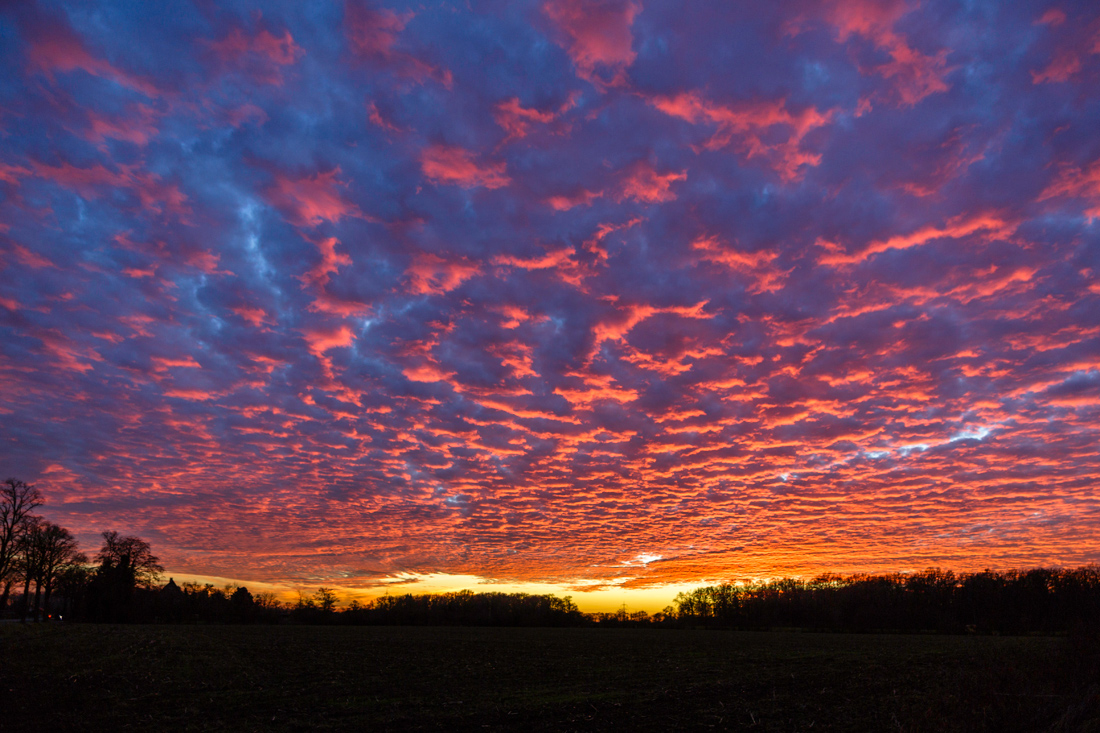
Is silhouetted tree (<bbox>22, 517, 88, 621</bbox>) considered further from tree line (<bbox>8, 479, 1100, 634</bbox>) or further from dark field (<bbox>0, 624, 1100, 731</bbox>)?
dark field (<bbox>0, 624, 1100, 731</bbox>)

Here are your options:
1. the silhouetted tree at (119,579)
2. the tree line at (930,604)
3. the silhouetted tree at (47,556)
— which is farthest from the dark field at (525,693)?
the tree line at (930,604)

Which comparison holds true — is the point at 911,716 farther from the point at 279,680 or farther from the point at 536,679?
the point at 279,680

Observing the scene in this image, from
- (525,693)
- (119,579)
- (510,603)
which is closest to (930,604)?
(510,603)

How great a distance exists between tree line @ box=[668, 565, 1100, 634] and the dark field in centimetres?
9331

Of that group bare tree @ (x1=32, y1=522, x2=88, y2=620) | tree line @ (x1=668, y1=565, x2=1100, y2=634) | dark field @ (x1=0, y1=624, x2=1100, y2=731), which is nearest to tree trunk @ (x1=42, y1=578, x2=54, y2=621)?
bare tree @ (x1=32, y1=522, x2=88, y2=620)

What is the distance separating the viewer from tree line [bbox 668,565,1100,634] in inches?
3953

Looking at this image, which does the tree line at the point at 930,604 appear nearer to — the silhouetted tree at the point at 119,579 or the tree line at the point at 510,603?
the tree line at the point at 510,603

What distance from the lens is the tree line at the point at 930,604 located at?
10039 centimetres

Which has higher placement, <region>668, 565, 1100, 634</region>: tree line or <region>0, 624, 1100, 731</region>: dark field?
<region>0, 624, 1100, 731</region>: dark field

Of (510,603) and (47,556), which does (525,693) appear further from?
(510,603)

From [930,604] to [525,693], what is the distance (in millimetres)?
133499

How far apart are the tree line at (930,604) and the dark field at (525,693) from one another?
9331cm

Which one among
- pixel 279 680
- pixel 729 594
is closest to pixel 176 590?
pixel 279 680

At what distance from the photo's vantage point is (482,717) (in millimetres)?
17156
